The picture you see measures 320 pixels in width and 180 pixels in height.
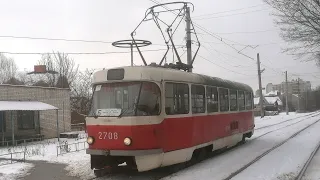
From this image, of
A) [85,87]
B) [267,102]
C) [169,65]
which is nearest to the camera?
[169,65]

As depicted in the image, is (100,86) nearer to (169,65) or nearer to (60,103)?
(169,65)

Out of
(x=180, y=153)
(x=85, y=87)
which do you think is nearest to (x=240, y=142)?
(x=180, y=153)

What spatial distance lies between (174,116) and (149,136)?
110 centimetres

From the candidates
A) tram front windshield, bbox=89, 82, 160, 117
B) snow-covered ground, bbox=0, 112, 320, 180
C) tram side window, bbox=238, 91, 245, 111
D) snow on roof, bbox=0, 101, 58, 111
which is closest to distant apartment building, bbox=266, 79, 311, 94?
snow on roof, bbox=0, 101, 58, 111

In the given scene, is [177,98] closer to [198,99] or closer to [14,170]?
[198,99]

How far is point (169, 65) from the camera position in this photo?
13.0m

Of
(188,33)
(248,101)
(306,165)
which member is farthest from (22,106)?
(306,165)

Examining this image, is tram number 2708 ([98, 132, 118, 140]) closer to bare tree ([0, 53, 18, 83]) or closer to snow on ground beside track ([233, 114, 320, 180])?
snow on ground beside track ([233, 114, 320, 180])

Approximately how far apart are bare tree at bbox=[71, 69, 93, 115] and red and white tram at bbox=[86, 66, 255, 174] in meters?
33.7

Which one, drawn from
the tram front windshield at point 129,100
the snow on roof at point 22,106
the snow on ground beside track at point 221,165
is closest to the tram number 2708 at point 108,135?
the tram front windshield at point 129,100

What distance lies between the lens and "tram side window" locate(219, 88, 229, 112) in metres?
14.1

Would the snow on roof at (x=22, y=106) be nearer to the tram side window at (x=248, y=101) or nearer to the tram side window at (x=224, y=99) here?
the tram side window at (x=248, y=101)

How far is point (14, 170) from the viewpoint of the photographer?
42.8 ft

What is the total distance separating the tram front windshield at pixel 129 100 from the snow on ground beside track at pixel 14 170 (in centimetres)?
353
